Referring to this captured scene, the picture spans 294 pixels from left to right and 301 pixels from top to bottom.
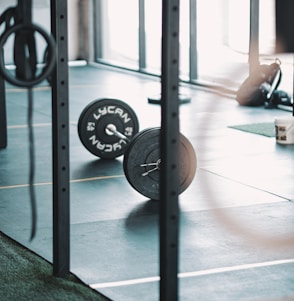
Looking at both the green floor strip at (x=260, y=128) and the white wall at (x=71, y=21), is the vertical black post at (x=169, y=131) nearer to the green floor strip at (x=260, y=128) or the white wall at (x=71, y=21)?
the green floor strip at (x=260, y=128)

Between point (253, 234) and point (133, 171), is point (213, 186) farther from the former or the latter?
point (253, 234)

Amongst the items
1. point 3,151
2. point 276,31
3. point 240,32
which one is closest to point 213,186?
point 3,151

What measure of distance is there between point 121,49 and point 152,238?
8.08 m

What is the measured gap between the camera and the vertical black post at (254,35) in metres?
7.99

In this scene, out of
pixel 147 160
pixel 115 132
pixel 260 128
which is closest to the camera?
pixel 147 160

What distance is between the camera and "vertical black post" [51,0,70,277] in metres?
2.88

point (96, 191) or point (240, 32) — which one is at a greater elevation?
point (240, 32)

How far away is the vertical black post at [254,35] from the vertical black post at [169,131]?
229 inches

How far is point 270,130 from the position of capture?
6.55m

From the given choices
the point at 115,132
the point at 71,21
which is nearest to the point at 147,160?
the point at 115,132

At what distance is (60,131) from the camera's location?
2.95m

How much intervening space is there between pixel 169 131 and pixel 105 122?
3.02 meters

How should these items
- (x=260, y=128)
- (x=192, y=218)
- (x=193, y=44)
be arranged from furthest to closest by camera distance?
(x=193, y=44)
(x=260, y=128)
(x=192, y=218)

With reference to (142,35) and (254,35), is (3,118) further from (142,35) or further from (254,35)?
(142,35)
